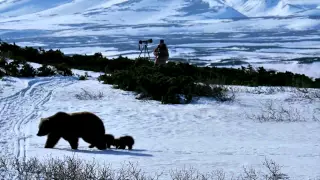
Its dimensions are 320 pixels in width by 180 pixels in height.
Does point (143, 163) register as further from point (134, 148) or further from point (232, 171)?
point (134, 148)

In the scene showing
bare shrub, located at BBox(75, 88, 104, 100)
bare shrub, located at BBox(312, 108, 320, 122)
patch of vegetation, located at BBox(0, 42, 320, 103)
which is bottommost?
bare shrub, located at BBox(312, 108, 320, 122)

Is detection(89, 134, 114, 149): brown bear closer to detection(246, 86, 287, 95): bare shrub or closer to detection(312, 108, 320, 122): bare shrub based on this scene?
detection(312, 108, 320, 122): bare shrub

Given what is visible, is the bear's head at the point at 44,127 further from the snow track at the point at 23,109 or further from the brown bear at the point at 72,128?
the snow track at the point at 23,109

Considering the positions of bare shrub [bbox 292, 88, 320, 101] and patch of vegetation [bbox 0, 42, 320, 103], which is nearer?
bare shrub [bbox 292, 88, 320, 101]

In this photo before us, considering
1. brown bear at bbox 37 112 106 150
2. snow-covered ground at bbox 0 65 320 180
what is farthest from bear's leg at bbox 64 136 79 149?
snow-covered ground at bbox 0 65 320 180

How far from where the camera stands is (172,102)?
15.7 meters

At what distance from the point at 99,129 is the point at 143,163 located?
1.69 meters

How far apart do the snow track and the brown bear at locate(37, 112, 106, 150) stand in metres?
0.44

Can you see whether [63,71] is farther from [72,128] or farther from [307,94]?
[72,128]

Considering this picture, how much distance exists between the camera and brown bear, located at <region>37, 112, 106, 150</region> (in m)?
8.81

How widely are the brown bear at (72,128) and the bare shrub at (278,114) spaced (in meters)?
5.12

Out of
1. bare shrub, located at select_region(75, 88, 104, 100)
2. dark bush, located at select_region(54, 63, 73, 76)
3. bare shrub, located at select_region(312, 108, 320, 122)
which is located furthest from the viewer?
dark bush, located at select_region(54, 63, 73, 76)

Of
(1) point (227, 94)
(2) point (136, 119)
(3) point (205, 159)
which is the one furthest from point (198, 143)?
(1) point (227, 94)

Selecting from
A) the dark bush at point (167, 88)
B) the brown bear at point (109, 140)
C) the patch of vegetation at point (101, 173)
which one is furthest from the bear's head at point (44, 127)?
the dark bush at point (167, 88)
